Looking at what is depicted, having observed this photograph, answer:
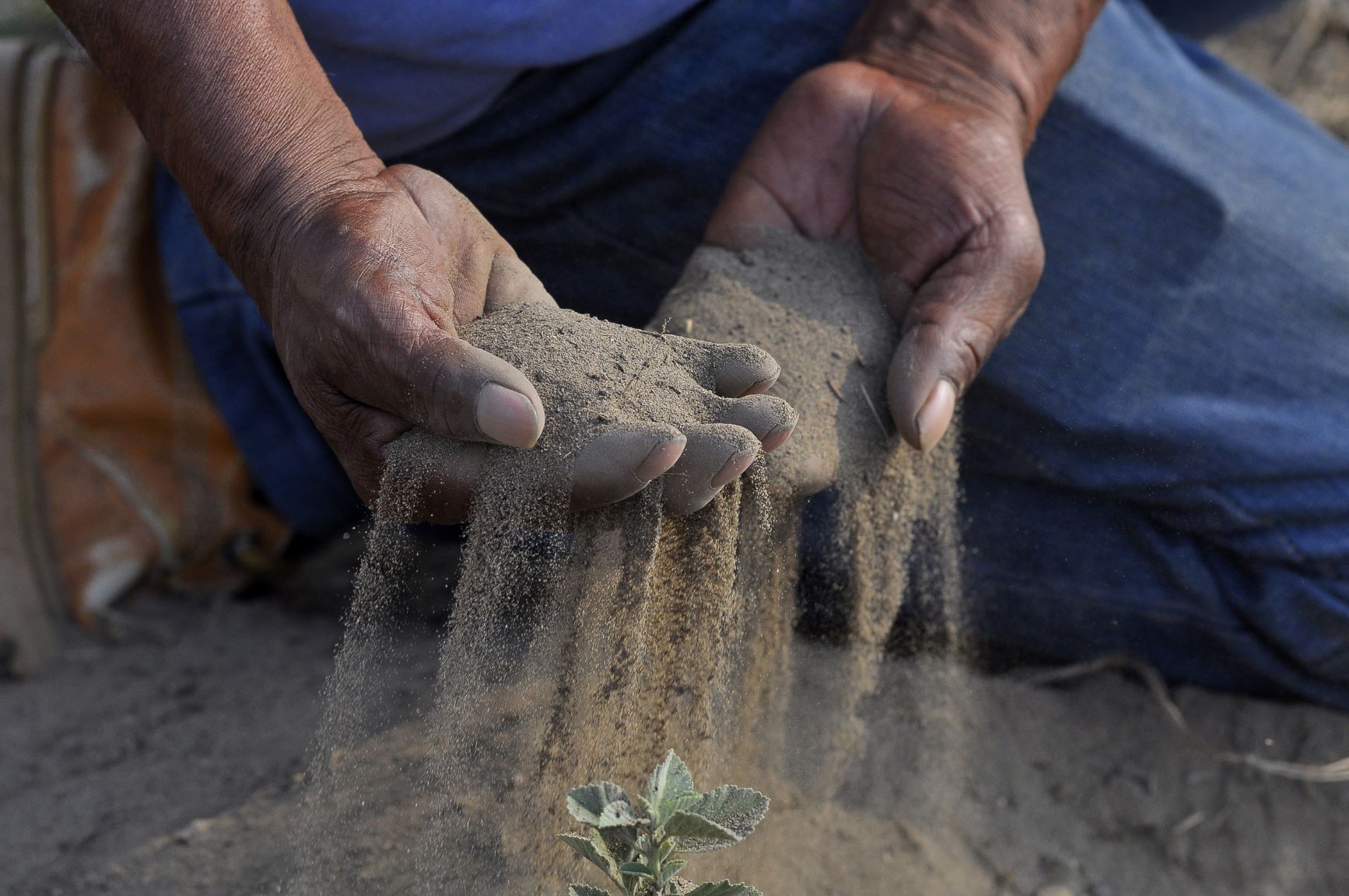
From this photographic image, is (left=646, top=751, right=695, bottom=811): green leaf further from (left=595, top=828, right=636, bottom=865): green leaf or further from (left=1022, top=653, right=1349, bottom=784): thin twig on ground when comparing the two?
(left=1022, top=653, right=1349, bottom=784): thin twig on ground

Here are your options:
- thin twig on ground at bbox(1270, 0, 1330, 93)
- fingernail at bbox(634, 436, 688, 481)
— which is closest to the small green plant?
fingernail at bbox(634, 436, 688, 481)

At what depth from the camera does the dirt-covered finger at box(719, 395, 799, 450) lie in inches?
51.4

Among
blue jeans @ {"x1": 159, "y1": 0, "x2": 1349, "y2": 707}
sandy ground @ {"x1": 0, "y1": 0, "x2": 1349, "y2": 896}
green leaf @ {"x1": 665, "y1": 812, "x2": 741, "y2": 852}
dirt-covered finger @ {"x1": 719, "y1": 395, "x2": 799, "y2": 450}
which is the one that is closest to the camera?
green leaf @ {"x1": 665, "y1": 812, "x2": 741, "y2": 852}

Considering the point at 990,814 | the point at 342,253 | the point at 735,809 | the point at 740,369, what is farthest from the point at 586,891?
the point at 990,814

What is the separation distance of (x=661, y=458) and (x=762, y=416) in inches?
5.8

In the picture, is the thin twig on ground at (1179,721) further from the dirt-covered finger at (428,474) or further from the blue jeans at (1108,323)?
the dirt-covered finger at (428,474)

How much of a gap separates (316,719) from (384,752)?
12.6 inches

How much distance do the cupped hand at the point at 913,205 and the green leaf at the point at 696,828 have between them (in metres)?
0.63

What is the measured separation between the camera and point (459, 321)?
54.9 inches

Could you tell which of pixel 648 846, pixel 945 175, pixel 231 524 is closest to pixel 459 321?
pixel 648 846

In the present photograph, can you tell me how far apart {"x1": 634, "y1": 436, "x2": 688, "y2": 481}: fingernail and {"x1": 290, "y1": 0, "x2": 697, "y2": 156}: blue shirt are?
0.92m

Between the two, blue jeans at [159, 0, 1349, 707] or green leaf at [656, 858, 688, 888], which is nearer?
green leaf at [656, 858, 688, 888]

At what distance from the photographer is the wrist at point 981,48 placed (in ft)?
6.16

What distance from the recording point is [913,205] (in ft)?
5.69
